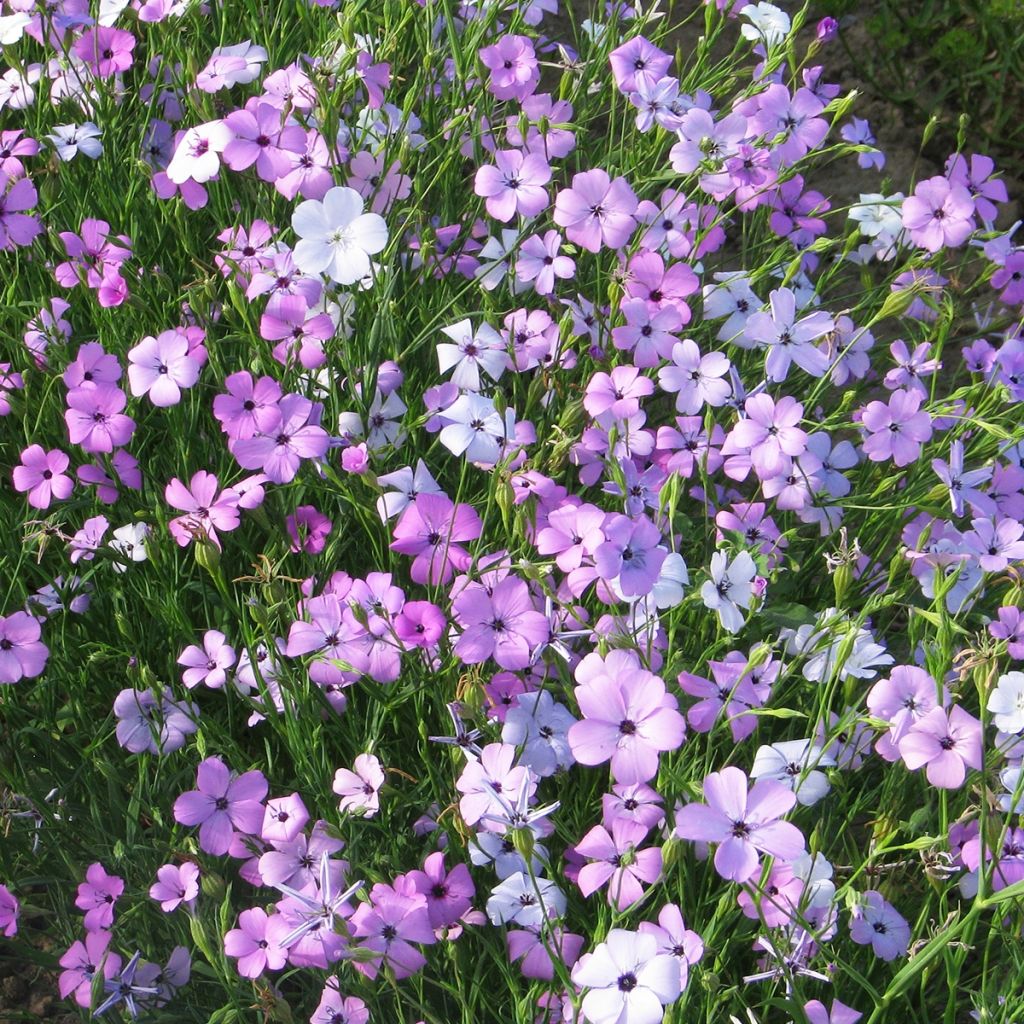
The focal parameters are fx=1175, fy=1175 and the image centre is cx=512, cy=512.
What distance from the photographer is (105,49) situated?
2283 mm

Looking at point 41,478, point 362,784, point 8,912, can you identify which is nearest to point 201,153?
point 41,478

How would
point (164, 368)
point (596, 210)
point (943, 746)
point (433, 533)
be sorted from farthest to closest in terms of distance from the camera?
point (596, 210) → point (164, 368) → point (433, 533) → point (943, 746)

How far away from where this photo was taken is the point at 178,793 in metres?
1.75

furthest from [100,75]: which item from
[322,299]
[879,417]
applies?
[879,417]

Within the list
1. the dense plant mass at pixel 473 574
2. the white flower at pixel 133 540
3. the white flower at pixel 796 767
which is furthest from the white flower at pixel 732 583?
the white flower at pixel 133 540

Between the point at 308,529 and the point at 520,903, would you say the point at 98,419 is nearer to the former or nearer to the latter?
the point at 308,529

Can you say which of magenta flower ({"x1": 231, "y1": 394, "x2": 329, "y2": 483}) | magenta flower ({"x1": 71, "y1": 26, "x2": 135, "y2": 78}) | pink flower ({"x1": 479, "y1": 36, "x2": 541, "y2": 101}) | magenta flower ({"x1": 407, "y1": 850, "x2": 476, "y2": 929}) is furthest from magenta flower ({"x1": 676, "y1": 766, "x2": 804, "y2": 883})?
magenta flower ({"x1": 71, "y1": 26, "x2": 135, "y2": 78})

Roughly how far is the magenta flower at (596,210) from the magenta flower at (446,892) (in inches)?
38.5

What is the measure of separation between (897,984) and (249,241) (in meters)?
1.47

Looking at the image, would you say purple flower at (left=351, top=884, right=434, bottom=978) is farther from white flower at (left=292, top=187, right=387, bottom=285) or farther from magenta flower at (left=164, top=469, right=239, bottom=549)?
white flower at (left=292, top=187, right=387, bottom=285)

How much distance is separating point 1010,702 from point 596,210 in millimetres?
996

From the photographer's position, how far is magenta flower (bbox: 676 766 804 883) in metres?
1.21

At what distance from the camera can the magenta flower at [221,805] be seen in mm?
1485

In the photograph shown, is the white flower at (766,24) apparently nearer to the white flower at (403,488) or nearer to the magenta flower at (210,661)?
the white flower at (403,488)
